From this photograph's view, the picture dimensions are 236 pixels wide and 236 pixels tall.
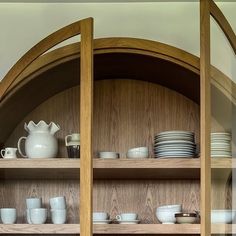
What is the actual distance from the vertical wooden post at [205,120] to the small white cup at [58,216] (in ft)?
1.55

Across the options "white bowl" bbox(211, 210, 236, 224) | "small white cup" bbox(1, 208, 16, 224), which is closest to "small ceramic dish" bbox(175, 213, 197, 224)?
"white bowl" bbox(211, 210, 236, 224)

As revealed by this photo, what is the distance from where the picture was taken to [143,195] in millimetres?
2152

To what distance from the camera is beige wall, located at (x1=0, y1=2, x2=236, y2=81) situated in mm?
2312

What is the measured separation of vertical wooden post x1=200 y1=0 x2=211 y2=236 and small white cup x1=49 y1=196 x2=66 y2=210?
1.56 ft

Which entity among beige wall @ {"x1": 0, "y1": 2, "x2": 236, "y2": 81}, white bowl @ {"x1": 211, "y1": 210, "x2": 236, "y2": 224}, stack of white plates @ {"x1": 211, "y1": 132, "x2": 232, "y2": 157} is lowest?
white bowl @ {"x1": 211, "y1": 210, "x2": 236, "y2": 224}

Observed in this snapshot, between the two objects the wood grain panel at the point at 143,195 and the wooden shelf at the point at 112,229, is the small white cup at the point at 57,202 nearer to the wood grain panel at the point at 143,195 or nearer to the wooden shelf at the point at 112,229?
the wooden shelf at the point at 112,229

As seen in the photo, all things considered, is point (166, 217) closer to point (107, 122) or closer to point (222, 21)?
point (107, 122)

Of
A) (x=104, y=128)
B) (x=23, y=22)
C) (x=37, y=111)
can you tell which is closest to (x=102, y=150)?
(x=104, y=128)

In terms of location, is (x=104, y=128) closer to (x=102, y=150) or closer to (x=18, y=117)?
(x=102, y=150)

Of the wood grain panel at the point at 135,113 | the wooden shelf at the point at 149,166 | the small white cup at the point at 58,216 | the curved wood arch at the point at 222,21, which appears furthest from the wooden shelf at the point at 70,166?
the curved wood arch at the point at 222,21

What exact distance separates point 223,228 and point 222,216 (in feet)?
0.12

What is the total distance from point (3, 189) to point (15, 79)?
0.40 m

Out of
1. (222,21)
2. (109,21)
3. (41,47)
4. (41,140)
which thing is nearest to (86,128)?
(41,140)

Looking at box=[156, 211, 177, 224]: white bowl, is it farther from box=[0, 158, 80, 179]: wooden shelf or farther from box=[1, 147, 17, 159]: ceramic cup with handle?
box=[1, 147, 17, 159]: ceramic cup with handle
